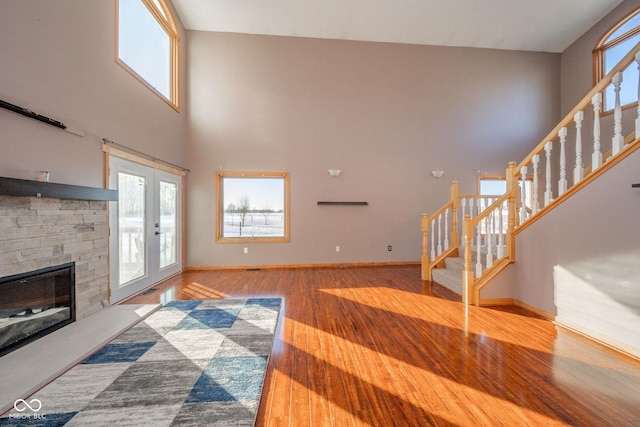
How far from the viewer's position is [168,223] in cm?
491

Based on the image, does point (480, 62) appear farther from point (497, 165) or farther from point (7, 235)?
point (7, 235)

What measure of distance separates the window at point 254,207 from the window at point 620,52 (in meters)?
6.75

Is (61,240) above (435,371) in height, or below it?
above

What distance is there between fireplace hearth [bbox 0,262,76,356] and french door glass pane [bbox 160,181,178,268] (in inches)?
75.7

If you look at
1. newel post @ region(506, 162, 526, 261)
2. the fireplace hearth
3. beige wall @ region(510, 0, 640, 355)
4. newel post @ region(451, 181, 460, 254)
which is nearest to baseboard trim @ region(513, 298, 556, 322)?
beige wall @ region(510, 0, 640, 355)

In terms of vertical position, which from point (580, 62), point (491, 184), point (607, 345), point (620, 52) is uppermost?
point (580, 62)

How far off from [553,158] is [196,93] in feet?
27.3

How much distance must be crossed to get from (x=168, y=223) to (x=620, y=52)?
957cm

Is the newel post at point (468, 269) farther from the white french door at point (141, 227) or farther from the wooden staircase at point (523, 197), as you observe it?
the white french door at point (141, 227)

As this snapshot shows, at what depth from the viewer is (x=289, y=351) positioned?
225 cm

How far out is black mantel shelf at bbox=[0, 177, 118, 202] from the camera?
2.04 m

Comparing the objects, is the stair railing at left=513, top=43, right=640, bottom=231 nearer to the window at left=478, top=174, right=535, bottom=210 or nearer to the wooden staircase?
the wooden staircase

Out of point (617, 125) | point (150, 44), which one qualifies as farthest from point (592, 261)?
point (150, 44)

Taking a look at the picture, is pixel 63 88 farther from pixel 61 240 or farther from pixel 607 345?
pixel 607 345
